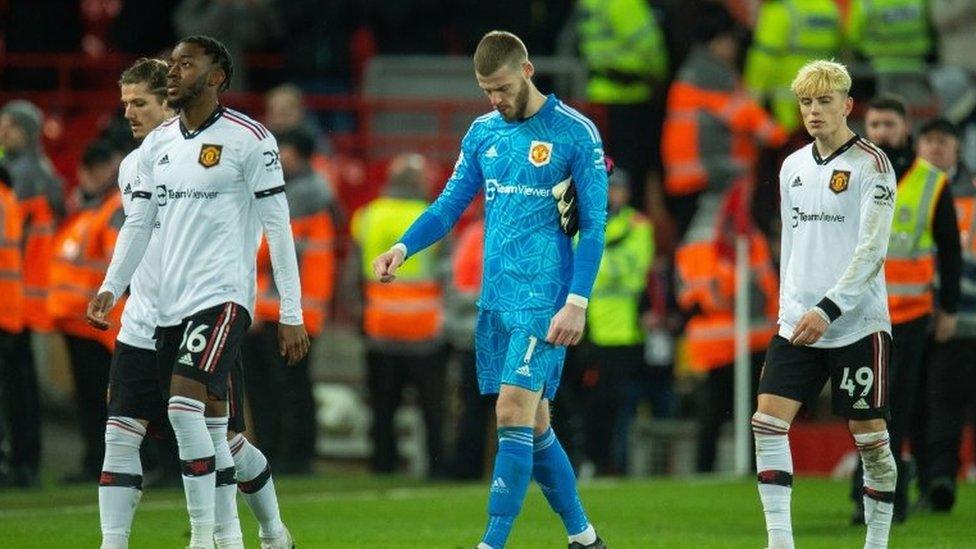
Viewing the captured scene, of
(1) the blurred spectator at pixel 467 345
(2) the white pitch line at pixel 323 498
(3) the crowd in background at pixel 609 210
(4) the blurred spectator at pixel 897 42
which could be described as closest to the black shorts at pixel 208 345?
Result: (2) the white pitch line at pixel 323 498

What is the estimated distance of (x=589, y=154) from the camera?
982cm

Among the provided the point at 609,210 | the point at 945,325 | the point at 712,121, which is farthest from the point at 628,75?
the point at 945,325

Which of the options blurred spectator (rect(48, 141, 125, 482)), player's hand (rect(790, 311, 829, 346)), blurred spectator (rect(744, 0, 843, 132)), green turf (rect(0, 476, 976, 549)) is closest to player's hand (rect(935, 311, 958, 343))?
green turf (rect(0, 476, 976, 549))

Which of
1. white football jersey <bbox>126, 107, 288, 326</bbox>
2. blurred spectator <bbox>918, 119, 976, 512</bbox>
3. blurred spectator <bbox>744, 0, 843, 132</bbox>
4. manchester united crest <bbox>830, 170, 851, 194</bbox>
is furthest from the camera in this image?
blurred spectator <bbox>744, 0, 843, 132</bbox>

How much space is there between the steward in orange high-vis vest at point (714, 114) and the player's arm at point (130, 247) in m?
10.5

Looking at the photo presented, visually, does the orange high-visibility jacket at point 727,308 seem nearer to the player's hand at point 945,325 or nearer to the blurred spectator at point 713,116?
the blurred spectator at point 713,116

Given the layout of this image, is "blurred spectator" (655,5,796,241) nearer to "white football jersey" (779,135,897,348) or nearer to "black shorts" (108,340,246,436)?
"white football jersey" (779,135,897,348)

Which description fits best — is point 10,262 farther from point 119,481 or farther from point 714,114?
point 714,114

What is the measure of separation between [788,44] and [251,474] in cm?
1136

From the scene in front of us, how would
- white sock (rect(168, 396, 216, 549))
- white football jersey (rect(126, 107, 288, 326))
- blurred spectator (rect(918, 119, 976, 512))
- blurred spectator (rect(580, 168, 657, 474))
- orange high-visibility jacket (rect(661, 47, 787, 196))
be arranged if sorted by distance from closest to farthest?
white sock (rect(168, 396, 216, 549)) < white football jersey (rect(126, 107, 288, 326)) < blurred spectator (rect(918, 119, 976, 512)) < blurred spectator (rect(580, 168, 657, 474)) < orange high-visibility jacket (rect(661, 47, 787, 196))

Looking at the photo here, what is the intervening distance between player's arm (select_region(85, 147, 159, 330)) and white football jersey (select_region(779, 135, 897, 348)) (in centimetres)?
297

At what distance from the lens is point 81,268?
16.3m

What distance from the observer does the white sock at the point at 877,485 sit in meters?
10.3

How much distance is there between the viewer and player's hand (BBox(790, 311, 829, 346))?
9.84 meters
